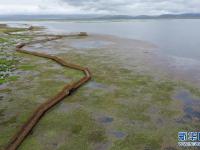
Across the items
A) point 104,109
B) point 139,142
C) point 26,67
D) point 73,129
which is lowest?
point 139,142

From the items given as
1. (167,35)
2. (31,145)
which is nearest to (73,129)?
(31,145)

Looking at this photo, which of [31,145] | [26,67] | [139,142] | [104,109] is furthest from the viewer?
[26,67]

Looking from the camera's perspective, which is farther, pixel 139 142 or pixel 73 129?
pixel 73 129

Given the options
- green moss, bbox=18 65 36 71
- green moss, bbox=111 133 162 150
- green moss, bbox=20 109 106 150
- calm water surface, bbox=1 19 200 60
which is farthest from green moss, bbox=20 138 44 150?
calm water surface, bbox=1 19 200 60

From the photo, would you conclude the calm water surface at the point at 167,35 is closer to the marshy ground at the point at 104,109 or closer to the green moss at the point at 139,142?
the marshy ground at the point at 104,109

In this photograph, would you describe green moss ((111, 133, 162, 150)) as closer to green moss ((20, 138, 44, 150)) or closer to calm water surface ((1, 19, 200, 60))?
green moss ((20, 138, 44, 150))

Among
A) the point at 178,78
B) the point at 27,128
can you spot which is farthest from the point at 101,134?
the point at 178,78

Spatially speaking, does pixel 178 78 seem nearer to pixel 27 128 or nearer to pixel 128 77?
pixel 128 77

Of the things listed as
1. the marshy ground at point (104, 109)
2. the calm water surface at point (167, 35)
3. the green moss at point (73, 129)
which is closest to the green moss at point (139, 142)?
the marshy ground at point (104, 109)

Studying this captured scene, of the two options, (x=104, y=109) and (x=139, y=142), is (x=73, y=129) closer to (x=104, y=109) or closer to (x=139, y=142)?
Answer: (x=104, y=109)
